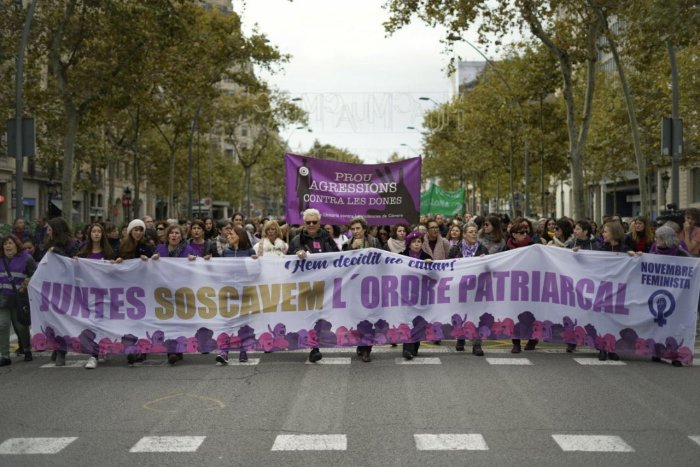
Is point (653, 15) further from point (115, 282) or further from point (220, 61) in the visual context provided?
point (220, 61)

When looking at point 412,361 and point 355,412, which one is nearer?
point 355,412

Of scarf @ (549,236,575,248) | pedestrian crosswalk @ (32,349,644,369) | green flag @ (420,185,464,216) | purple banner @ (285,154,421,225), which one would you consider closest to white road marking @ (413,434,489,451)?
pedestrian crosswalk @ (32,349,644,369)

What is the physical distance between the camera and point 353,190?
1398 cm

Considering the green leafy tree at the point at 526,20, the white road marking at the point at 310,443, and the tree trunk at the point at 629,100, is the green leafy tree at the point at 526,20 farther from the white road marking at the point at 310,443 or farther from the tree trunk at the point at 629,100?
the white road marking at the point at 310,443

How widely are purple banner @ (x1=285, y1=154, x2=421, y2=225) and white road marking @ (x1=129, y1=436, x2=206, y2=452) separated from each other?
267 inches

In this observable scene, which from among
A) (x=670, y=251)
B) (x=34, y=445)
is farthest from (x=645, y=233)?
(x=34, y=445)

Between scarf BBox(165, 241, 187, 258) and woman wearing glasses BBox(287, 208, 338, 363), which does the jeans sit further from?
woman wearing glasses BBox(287, 208, 338, 363)

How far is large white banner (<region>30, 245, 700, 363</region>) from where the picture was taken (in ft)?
37.1

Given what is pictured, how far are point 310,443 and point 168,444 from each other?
106 centimetres

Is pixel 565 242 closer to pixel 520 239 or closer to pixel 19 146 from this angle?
pixel 520 239

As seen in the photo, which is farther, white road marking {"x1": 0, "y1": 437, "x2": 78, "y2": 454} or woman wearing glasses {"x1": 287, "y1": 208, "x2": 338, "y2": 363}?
woman wearing glasses {"x1": 287, "y1": 208, "x2": 338, "y2": 363}

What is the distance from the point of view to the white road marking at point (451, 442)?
22.6 ft

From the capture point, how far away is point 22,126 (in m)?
19.9

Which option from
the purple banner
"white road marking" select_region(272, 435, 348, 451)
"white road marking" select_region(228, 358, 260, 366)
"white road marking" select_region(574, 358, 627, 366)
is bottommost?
"white road marking" select_region(272, 435, 348, 451)
